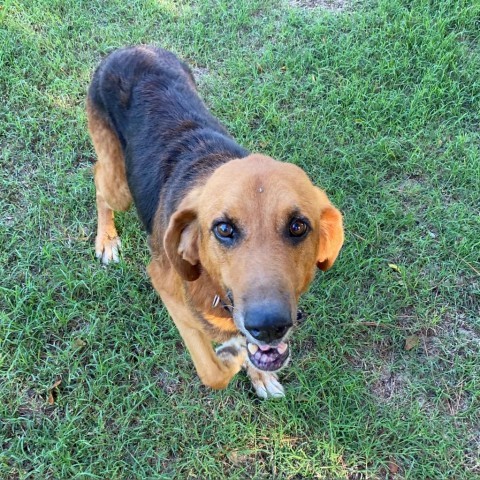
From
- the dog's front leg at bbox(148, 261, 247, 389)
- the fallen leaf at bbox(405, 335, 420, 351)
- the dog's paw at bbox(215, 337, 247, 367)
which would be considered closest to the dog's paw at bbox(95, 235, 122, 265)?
the dog's front leg at bbox(148, 261, 247, 389)

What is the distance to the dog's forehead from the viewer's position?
2744 millimetres

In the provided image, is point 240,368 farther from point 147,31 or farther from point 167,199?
point 147,31

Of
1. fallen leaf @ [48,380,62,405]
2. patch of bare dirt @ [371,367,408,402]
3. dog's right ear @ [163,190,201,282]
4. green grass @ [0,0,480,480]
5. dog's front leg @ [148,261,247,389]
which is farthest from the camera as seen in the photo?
patch of bare dirt @ [371,367,408,402]

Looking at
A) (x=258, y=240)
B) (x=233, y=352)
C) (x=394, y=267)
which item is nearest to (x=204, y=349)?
(x=233, y=352)

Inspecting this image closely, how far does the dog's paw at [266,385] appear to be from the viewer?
3.84 metres

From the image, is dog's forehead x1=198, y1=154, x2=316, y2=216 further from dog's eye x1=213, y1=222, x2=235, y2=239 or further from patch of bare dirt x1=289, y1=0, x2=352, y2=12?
patch of bare dirt x1=289, y1=0, x2=352, y2=12

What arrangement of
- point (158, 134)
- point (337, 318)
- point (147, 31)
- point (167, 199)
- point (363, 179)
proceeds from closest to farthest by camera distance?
point (167, 199), point (158, 134), point (337, 318), point (363, 179), point (147, 31)

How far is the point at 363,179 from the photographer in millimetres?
5105

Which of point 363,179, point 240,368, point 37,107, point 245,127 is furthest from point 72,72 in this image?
point 240,368

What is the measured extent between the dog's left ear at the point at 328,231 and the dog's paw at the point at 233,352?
2.76 ft

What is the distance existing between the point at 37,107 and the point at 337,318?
12.9 feet

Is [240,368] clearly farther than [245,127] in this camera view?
No

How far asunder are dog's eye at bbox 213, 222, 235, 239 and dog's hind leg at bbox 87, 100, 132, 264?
6.30 ft

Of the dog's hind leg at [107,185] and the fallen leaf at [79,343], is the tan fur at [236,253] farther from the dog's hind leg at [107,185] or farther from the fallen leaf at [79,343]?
the fallen leaf at [79,343]
